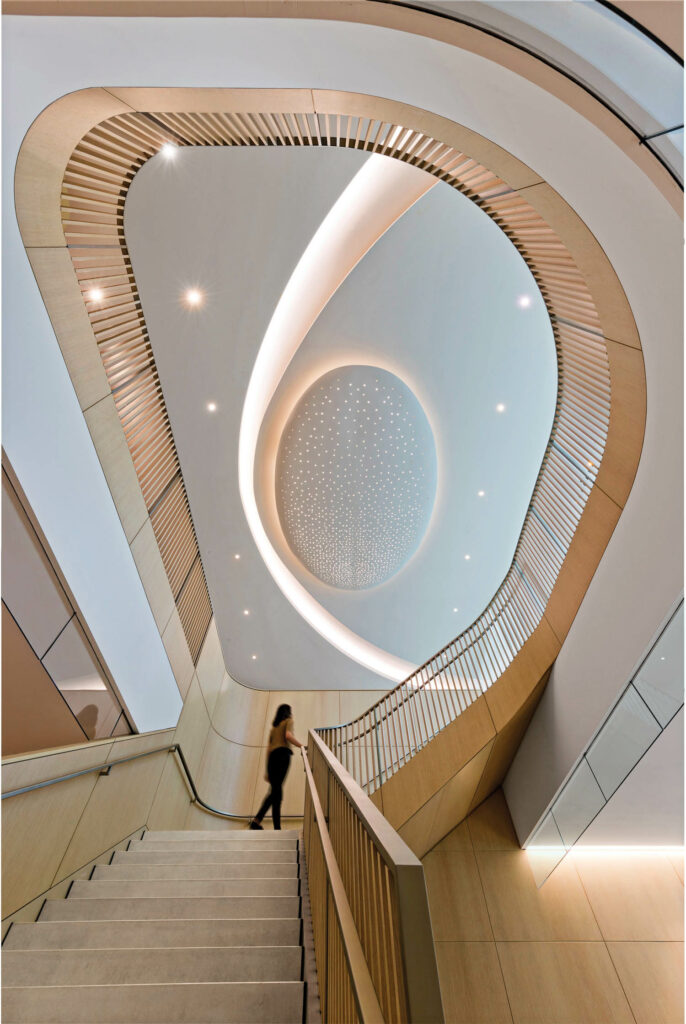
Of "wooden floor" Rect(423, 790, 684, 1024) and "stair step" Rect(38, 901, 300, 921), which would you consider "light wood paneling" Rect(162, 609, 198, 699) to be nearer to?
"stair step" Rect(38, 901, 300, 921)

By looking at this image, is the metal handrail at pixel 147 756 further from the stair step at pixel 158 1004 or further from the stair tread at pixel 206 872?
the stair step at pixel 158 1004

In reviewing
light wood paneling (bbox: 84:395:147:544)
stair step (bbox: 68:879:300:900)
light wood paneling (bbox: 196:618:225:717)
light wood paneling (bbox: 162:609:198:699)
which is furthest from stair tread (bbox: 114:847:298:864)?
light wood paneling (bbox: 196:618:225:717)

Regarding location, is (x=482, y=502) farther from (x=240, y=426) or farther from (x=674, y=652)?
(x=674, y=652)

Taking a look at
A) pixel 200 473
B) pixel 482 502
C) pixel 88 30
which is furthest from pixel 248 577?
pixel 88 30

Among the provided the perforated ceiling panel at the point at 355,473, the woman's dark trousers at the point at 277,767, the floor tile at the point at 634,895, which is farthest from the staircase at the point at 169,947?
the perforated ceiling panel at the point at 355,473

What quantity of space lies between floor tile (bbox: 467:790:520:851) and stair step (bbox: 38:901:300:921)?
3.77m

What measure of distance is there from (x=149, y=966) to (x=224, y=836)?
2.90m

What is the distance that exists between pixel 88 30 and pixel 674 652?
4.49m

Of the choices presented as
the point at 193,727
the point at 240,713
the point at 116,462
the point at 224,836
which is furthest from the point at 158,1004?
the point at 240,713

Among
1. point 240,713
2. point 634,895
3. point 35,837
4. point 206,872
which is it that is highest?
point 35,837

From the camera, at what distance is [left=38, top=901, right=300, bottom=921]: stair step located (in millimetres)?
2854

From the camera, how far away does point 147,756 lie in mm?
5375

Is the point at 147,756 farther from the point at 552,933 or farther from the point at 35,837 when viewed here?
the point at 552,933

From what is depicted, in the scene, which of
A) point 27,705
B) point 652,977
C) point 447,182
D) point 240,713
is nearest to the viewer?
point 447,182
